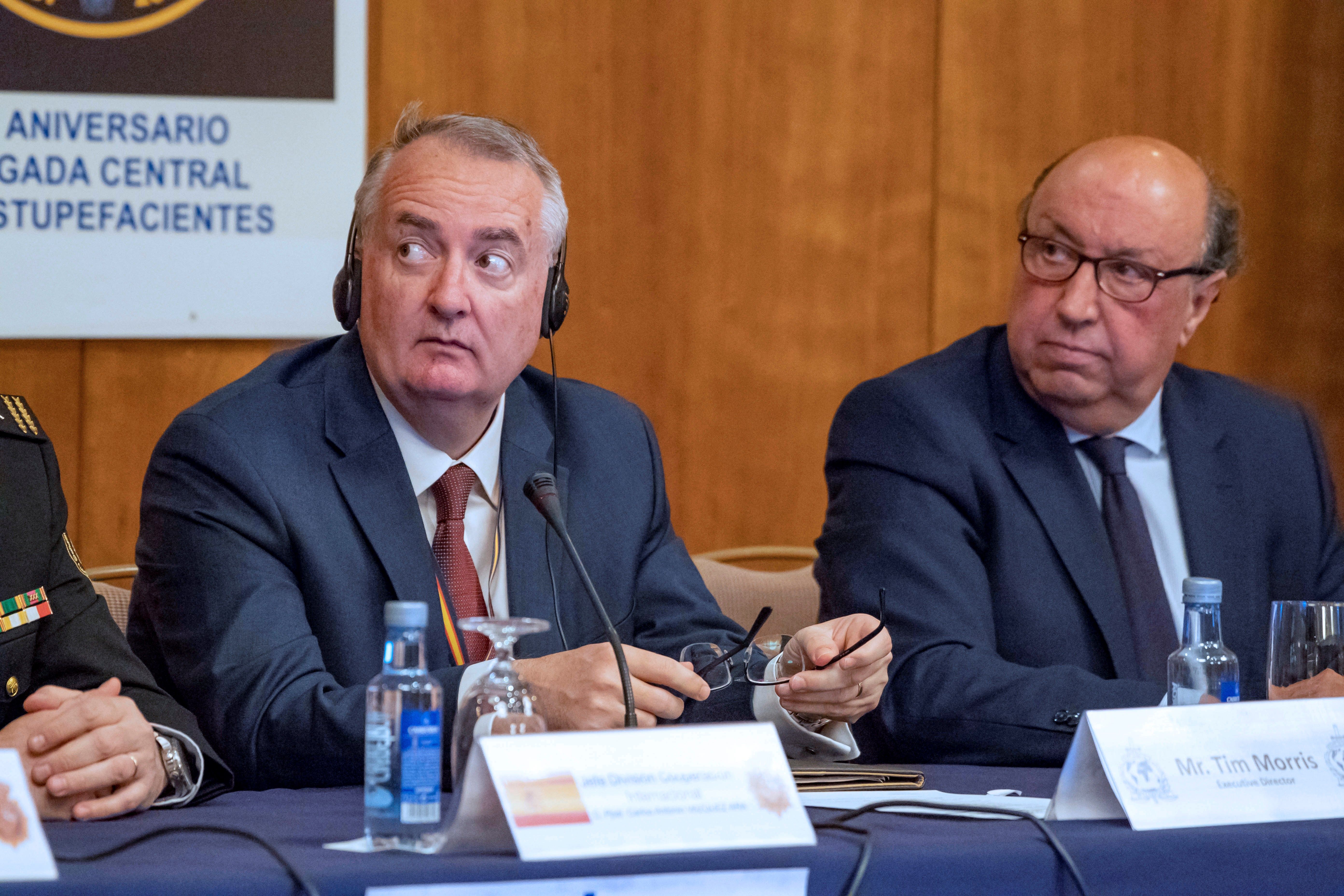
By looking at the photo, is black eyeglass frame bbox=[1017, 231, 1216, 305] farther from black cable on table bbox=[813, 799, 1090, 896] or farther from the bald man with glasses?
black cable on table bbox=[813, 799, 1090, 896]

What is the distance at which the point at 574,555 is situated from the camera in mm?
1321

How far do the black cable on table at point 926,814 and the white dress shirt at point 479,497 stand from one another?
500 millimetres

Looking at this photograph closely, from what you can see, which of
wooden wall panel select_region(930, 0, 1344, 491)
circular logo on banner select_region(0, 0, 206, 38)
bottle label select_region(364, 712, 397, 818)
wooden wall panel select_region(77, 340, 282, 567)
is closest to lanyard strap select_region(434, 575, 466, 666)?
bottle label select_region(364, 712, 397, 818)

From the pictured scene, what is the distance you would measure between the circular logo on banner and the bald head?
1.82m

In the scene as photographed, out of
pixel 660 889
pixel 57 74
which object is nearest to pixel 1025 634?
pixel 660 889

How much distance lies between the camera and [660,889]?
3.18 feet

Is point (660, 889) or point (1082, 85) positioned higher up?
point (1082, 85)

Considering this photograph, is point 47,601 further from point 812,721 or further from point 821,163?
point 821,163

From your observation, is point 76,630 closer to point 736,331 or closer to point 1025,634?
point 1025,634

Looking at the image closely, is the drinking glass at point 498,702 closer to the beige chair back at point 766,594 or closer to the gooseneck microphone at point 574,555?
the gooseneck microphone at point 574,555

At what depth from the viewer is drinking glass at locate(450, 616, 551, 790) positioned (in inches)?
42.6

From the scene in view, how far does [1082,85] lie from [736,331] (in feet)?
3.55

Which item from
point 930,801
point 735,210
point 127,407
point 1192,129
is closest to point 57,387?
point 127,407

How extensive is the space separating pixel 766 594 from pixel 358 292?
3.11 ft
